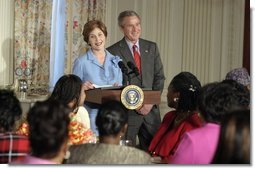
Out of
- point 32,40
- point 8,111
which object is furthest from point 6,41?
point 8,111

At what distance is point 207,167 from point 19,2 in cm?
300

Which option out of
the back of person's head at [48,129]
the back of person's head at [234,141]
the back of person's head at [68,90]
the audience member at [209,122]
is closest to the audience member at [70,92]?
the back of person's head at [68,90]

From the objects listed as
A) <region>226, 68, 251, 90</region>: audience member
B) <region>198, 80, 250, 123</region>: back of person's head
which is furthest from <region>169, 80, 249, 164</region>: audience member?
<region>226, 68, 251, 90</region>: audience member

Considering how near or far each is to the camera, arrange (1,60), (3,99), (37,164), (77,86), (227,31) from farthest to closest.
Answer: (227,31)
(1,60)
(77,86)
(3,99)
(37,164)

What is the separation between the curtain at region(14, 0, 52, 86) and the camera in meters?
4.89

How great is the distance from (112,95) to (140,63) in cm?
82

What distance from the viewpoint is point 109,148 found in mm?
2254

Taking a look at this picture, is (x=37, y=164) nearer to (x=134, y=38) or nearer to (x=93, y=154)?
(x=93, y=154)

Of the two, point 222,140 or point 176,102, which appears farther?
point 176,102

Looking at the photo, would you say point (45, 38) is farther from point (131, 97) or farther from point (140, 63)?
point (131, 97)

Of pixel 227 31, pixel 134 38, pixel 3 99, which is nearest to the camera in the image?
pixel 3 99

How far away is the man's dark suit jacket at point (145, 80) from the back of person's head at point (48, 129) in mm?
1519

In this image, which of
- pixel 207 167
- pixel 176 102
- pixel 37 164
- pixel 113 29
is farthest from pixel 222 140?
pixel 113 29

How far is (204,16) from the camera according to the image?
516 centimetres
